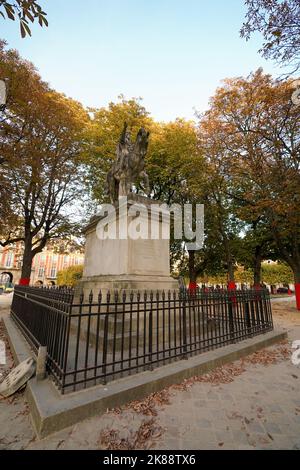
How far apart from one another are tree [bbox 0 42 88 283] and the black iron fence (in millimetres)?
10173

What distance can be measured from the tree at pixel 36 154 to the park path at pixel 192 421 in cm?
1241

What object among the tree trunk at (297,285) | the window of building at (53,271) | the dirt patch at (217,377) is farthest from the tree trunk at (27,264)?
the window of building at (53,271)

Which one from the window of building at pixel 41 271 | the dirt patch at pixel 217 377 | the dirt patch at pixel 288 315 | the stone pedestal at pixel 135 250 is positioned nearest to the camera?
the dirt patch at pixel 217 377

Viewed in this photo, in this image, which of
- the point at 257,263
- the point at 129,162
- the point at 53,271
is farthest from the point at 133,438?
the point at 53,271

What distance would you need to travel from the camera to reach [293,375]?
14.6ft

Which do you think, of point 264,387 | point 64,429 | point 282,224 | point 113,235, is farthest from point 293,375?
point 282,224

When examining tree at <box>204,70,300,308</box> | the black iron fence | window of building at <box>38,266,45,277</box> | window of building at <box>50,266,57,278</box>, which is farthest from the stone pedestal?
window of building at <box>50,266,57,278</box>

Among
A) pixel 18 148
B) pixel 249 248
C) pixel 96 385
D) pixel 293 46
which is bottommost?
pixel 96 385

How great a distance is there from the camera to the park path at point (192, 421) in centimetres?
250

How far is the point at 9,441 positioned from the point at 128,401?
144 cm

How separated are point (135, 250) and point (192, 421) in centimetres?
450

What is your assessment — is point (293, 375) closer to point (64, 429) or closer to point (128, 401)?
point (128, 401)

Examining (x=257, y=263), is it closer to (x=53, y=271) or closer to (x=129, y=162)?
(x=129, y=162)

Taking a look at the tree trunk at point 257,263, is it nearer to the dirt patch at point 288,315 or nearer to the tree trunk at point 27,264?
the dirt patch at point 288,315
